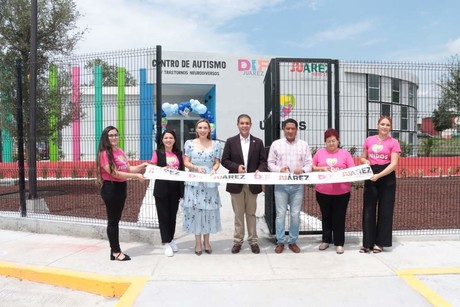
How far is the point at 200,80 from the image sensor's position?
2520cm

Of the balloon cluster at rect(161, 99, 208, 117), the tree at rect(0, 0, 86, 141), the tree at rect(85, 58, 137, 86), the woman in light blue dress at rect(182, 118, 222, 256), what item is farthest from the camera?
the balloon cluster at rect(161, 99, 208, 117)

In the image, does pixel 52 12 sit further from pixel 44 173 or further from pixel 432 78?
pixel 432 78

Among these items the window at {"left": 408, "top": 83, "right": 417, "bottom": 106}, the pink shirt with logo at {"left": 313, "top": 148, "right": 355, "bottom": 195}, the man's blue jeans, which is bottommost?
the man's blue jeans

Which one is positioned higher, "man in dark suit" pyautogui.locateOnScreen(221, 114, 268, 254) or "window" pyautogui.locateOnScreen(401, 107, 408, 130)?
"window" pyautogui.locateOnScreen(401, 107, 408, 130)

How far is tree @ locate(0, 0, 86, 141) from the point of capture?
967 centimetres

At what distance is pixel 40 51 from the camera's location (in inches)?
432

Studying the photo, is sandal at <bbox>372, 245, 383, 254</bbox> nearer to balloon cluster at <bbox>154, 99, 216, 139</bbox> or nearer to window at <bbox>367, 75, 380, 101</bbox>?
window at <bbox>367, 75, 380, 101</bbox>

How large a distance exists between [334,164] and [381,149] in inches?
25.8

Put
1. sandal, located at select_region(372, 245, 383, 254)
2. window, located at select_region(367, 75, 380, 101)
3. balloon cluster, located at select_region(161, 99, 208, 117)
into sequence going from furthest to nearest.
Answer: balloon cluster, located at select_region(161, 99, 208, 117) < window, located at select_region(367, 75, 380, 101) < sandal, located at select_region(372, 245, 383, 254)

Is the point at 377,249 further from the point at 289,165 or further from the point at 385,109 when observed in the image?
the point at 385,109

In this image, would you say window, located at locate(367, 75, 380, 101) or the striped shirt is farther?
window, located at locate(367, 75, 380, 101)

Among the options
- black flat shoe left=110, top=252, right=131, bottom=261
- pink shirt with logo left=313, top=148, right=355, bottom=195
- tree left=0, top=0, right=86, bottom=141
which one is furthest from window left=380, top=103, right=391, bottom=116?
tree left=0, top=0, right=86, bottom=141

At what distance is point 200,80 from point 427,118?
1945cm

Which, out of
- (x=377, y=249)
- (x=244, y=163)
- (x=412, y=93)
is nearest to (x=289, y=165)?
(x=244, y=163)
